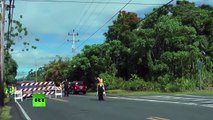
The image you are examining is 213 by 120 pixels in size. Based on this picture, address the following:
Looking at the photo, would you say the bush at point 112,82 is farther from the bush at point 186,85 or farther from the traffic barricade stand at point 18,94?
the traffic barricade stand at point 18,94

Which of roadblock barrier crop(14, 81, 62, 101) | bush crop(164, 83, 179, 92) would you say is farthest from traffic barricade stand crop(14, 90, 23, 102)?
bush crop(164, 83, 179, 92)

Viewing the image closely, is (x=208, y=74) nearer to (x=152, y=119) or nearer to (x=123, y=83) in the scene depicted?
(x=123, y=83)

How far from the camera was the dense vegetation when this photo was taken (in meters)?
51.7

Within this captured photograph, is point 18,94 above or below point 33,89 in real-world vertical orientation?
below

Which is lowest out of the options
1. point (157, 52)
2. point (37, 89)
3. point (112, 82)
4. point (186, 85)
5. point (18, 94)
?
point (18, 94)

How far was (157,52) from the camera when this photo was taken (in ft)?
186

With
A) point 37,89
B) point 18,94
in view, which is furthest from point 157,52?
point 18,94

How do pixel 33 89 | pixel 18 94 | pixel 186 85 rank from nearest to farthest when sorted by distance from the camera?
pixel 33 89 < pixel 18 94 < pixel 186 85

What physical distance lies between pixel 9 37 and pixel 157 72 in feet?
59.5

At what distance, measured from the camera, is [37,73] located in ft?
584

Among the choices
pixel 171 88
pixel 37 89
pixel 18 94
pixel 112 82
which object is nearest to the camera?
pixel 37 89

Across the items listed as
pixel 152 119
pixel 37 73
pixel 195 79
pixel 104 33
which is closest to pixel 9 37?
pixel 195 79

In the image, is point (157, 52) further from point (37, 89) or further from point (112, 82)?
point (37, 89)

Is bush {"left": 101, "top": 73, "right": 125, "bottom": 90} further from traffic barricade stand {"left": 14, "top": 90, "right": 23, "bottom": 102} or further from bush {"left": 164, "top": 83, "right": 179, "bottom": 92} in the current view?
traffic barricade stand {"left": 14, "top": 90, "right": 23, "bottom": 102}
